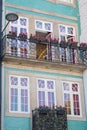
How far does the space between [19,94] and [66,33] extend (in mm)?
4033

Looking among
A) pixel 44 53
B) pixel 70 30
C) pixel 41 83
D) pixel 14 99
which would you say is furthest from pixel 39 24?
pixel 14 99

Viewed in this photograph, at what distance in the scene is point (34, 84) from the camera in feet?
50.8

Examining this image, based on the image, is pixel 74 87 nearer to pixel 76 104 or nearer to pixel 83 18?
pixel 76 104

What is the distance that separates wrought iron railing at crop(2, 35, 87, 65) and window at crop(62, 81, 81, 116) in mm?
1023

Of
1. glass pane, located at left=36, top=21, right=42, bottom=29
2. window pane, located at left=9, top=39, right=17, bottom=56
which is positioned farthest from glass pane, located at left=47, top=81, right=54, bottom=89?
glass pane, located at left=36, top=21, right=42, bottom=29

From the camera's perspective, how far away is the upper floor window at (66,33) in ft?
56.7

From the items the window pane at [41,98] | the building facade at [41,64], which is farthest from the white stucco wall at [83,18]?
the window pane at [41,98]

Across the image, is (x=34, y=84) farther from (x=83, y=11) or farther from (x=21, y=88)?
(x=83, y=11)

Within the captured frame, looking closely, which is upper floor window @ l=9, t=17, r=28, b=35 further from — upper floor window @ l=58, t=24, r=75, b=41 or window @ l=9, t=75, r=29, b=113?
window @ l=9, t=75, r=29, b=113

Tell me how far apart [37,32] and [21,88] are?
309cm

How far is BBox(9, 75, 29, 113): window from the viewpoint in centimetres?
1486

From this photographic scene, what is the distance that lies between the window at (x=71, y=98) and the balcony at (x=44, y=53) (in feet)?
2.42

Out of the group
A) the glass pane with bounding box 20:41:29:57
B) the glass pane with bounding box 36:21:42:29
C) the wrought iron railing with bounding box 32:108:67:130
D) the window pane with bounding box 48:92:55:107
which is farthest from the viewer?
the glass pane with bounding box 36:21:42:29

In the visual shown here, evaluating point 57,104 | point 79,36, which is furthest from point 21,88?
point 79,36
